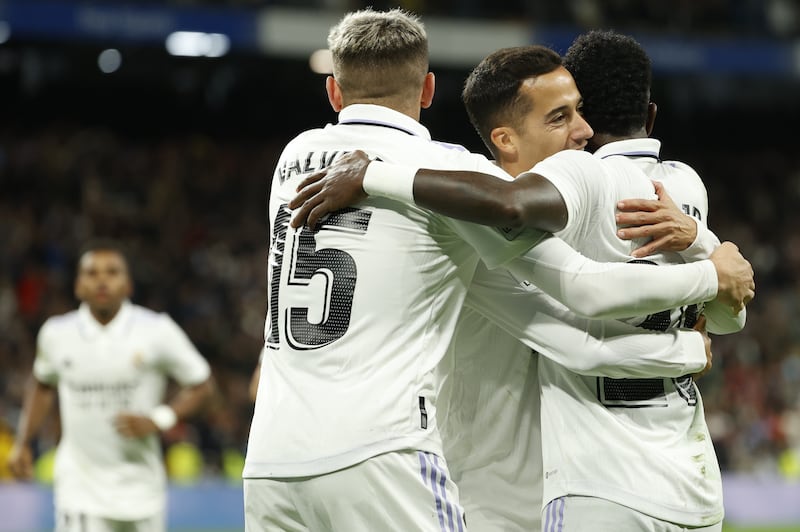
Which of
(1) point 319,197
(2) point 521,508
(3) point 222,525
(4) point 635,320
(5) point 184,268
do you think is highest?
(5) point 184,268

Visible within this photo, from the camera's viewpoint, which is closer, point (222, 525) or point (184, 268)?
point (222, 525)

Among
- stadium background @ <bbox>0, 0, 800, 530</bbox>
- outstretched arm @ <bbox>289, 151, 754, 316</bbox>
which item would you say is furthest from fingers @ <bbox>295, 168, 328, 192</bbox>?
stadium background @ <bbox>0, 0, 800, 530</bbox>

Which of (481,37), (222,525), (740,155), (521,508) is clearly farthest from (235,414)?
(740,155)

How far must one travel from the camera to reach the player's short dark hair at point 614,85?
3533 mm

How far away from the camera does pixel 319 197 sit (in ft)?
10.5

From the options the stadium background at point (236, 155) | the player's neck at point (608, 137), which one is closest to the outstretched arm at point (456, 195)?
the player's neck at point (608, 137)

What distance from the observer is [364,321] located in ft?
10.2

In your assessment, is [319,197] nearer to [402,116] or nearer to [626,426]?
[402,116]

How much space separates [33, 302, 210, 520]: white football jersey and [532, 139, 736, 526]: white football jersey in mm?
4431

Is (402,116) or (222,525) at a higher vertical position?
(402,116)

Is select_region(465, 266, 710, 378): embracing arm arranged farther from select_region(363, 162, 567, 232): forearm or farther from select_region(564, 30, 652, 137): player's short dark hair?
select_region(564, 30, 652, 137): player's short dark hair

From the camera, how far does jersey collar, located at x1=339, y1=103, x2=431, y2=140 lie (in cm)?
331

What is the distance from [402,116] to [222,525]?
862 centimetres

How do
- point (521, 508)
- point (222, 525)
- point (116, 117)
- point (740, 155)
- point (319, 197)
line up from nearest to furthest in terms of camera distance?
point (319, 197)
point (521, 508)
point (222, 525)
point (116, 117)
point (740, 155)
